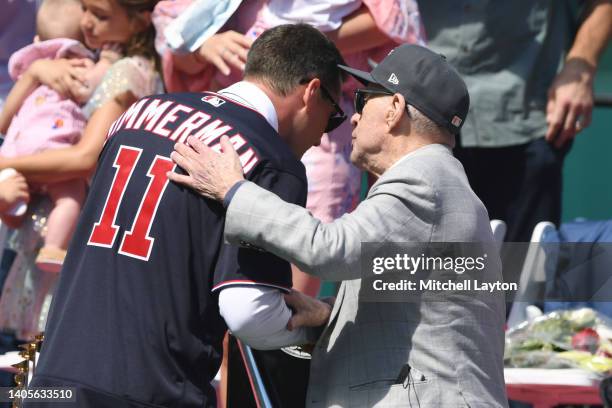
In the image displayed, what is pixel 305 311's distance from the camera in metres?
3.34

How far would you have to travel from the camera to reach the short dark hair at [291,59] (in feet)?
11.6

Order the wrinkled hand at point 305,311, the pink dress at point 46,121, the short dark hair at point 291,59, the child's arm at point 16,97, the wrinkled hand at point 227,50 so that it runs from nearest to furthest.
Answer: the wrinkled hand at point 305,311, the short dark hair at point 291,59, the wrinkled hand at point 227,50, the pink dress at point 46,121, the child's arm at point 16,97

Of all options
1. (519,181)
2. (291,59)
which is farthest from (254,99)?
(519,181)

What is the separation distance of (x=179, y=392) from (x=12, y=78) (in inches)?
125

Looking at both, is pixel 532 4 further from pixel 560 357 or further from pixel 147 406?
pixel 147 406

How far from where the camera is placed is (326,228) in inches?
121

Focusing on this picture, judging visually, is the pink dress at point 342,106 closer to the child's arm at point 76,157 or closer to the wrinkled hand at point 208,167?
the child's arm at point 76,157

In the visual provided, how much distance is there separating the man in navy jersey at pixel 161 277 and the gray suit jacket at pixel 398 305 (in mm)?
118

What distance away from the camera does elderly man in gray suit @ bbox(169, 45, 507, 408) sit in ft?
10.1

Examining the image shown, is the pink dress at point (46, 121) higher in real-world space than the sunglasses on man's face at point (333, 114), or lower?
lower

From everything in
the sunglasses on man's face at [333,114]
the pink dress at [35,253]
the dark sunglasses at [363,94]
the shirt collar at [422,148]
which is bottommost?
the pink dress at [35,253]

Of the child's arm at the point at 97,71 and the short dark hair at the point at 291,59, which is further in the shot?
the child's arm at the point at 97,71

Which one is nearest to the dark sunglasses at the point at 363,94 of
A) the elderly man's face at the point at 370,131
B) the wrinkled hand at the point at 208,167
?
the elderly man's face at the point at 370,131

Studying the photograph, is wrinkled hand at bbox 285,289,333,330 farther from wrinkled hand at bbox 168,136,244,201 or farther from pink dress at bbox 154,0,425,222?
pink dress at bbox 154,0,425,222
